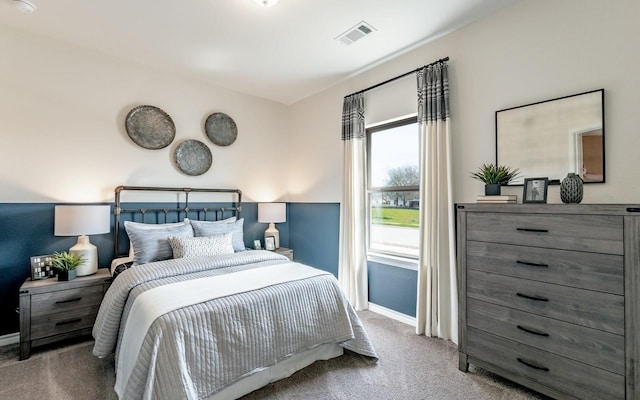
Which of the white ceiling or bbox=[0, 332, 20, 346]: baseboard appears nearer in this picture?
the white ceiling

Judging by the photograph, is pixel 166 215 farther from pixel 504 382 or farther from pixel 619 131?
pixel 619 131

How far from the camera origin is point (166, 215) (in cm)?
343

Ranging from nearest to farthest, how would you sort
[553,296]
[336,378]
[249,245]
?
1. [553,296]
2. [336,378]
3. [249,245]

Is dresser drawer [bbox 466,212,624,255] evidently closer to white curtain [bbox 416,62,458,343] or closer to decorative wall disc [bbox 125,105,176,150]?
white curtain [bbox 416,62,458,343]

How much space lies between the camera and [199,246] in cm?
282

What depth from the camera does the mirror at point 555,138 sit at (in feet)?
6.31

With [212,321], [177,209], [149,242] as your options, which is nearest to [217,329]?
[212,321]

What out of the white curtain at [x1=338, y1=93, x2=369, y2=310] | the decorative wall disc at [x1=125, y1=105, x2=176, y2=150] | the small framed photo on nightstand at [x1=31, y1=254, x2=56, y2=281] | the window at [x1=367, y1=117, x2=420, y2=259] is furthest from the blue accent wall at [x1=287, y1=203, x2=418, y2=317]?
the small framed photo on nightstand at [x1=31, y1=254, x2=56, y2=281]

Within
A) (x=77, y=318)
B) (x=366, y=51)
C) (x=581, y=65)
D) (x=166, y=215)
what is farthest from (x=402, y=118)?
(x=77, y=318)

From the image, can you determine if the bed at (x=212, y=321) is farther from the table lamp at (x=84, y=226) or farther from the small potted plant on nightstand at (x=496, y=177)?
the small potted plant on nightstand at (x=496, y=177)

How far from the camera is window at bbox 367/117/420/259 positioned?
310 centimetres

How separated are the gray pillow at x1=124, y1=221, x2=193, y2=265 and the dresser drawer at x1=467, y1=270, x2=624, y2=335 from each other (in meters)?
2.65

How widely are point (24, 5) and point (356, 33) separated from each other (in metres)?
2.62

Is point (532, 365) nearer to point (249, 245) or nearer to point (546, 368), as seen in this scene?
point (546, 368)
